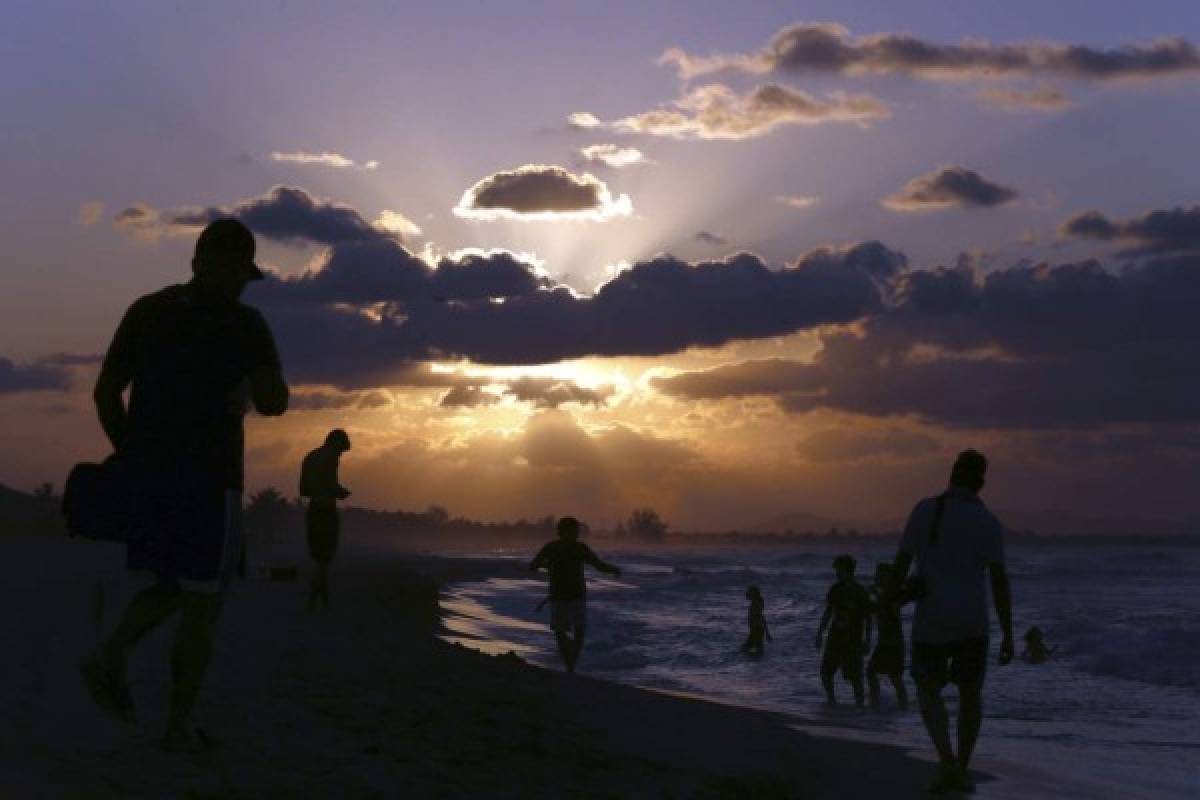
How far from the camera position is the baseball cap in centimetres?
539

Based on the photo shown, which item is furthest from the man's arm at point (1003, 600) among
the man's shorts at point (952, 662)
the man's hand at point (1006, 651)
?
the man's shorts at point (952, 662)

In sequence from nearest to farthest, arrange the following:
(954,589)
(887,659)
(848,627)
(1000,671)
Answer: (954,589), (887,659), (848,627), (1000,671)

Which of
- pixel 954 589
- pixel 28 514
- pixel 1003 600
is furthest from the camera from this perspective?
pixel 28 514

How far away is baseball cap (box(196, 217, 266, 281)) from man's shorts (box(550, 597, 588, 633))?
30.3 feet

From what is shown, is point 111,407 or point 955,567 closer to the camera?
point 111,407

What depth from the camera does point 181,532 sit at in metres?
5.17

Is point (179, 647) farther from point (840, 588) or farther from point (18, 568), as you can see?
point (18, 568)

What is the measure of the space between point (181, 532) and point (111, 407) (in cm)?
55

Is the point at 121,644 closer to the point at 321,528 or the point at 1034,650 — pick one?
the point at 321,528

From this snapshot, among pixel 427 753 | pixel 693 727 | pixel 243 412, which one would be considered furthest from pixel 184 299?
pixel 693 727

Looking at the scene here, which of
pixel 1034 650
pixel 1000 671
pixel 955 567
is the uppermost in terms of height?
pixel 955 567

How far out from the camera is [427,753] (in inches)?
270

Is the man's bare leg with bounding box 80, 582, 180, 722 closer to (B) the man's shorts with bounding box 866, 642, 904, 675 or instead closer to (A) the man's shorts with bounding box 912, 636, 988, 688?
(A) the man's shorts with bounding box 912, 636, 988, 688

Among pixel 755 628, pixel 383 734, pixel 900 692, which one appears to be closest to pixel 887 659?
pixel 900 692
